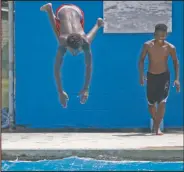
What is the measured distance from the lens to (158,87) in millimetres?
8617

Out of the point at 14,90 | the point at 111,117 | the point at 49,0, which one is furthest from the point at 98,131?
the point at 49,0

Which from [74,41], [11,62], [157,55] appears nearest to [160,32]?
[157,55]

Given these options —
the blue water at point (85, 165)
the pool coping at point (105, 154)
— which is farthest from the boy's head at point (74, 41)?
the pool coping at point (105, 154)

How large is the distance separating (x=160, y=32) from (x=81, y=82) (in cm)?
158

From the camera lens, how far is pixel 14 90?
29.9ft

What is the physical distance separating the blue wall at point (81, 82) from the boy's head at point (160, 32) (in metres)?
0.44

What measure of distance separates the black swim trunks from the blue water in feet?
7.62

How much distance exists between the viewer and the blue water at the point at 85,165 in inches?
244

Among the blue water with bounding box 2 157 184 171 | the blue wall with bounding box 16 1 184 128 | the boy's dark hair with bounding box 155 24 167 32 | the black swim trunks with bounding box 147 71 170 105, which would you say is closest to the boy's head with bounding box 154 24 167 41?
the boy's dark hair with bounding box 155 24 167 32

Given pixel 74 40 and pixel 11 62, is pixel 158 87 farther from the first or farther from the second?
pixel 74 40

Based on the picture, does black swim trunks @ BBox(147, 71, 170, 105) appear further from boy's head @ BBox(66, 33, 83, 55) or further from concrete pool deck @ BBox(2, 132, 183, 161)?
boy's head @ BBox(66, 33, 83, 55)

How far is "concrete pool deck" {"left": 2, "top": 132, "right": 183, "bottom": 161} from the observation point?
21.5 feet

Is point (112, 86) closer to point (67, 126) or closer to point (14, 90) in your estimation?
point (67, 126)

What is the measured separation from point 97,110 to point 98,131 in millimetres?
348
